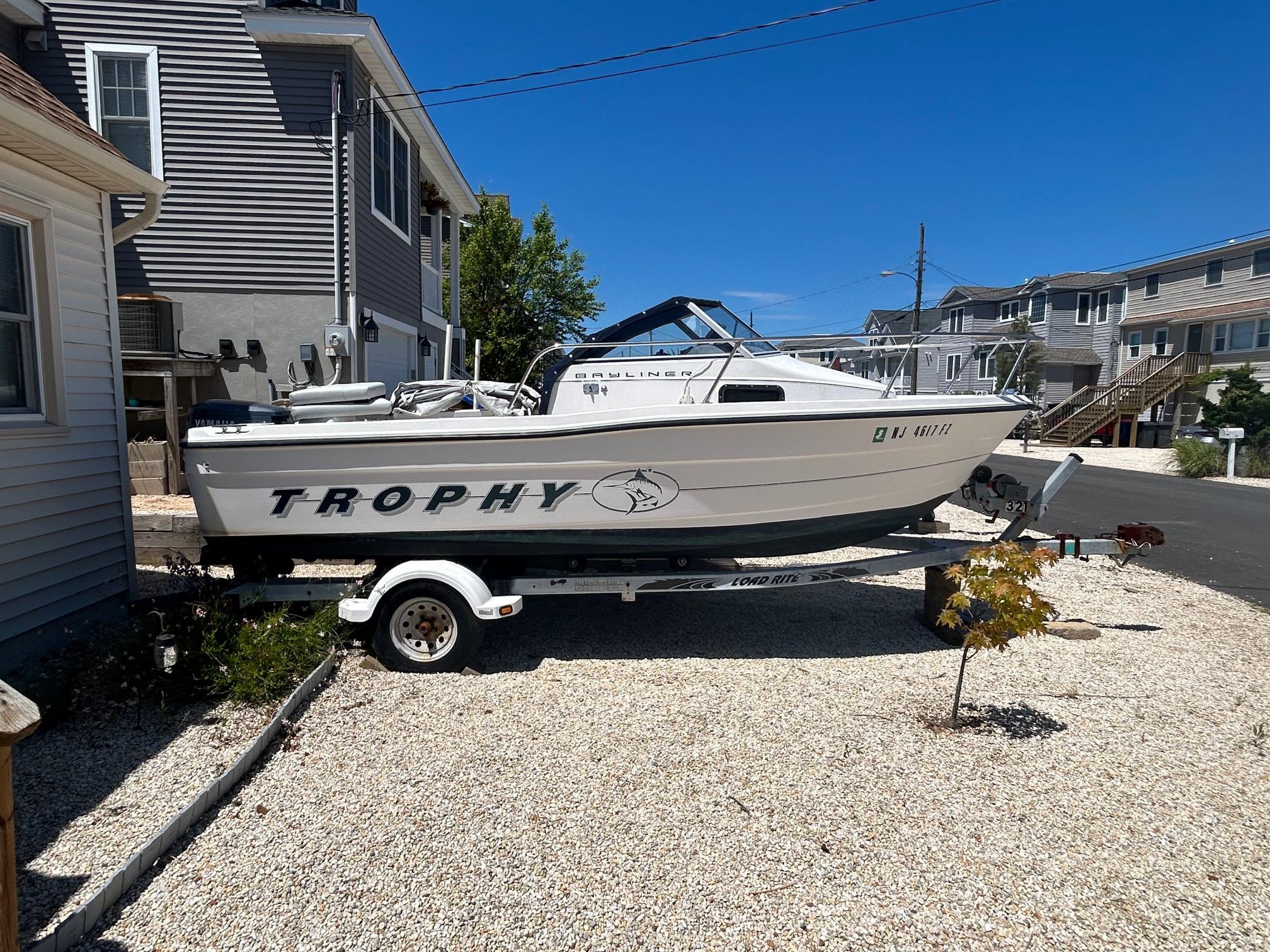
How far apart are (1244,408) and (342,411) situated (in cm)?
2223

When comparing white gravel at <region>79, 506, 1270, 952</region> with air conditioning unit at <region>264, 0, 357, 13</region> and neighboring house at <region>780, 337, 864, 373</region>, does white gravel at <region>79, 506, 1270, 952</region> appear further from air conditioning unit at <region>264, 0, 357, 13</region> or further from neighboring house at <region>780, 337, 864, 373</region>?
air conditioning unit at <region>264, 0, 357, 13</region>

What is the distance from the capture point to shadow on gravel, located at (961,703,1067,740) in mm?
3723

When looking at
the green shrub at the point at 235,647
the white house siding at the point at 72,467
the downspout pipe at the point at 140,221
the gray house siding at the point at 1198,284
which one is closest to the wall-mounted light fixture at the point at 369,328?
the downspout pipe at the point at 140,221

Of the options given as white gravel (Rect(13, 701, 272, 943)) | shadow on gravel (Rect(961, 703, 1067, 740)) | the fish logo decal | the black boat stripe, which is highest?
the black boat stripe

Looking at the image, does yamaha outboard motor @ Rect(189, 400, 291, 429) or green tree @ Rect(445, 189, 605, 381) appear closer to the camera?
yamaha outboard motor @ Rect(189, 400, 291, 429)

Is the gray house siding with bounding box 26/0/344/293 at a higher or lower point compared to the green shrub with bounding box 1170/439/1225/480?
higher

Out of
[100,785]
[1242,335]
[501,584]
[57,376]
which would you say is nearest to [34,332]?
Answer: [57,376]

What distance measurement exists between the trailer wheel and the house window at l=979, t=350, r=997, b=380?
3.80 m

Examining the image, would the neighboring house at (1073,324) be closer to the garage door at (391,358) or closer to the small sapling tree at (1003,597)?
the garage door at (391,358)

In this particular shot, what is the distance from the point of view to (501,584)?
4.62 m

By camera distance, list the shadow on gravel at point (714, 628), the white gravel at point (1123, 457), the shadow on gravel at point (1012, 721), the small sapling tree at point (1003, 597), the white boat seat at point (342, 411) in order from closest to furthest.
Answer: the small sapling tree at point (1003, 597), the shadow on gravel at point (1012, 721), the white boat seat at point (342, 411), the shadow on gravel at point (714, 628), the white gravel at point (1123, 457)

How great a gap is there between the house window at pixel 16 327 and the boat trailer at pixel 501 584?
168 centimetres

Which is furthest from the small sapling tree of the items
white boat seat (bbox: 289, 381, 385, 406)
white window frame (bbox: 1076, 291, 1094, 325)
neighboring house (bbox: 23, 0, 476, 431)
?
A: white window frame (bbox: 1076, 291, 1094, 325)

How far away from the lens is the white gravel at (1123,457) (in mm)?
15820
